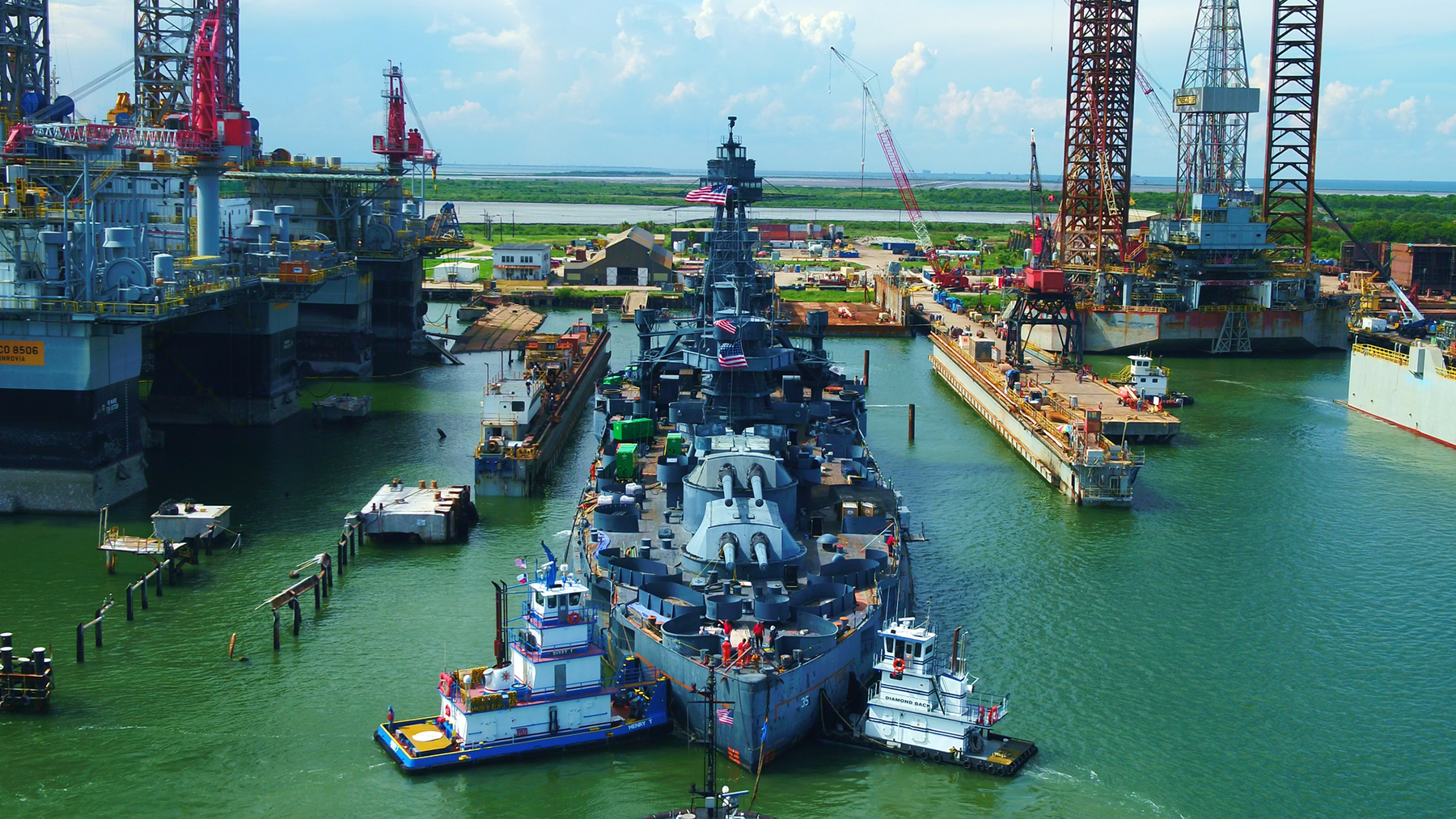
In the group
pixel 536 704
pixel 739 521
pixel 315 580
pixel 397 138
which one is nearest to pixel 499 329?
pixel 397 138

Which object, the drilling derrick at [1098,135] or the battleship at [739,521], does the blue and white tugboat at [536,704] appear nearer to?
the battleship at [739,521]

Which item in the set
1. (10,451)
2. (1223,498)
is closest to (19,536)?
(10,451)

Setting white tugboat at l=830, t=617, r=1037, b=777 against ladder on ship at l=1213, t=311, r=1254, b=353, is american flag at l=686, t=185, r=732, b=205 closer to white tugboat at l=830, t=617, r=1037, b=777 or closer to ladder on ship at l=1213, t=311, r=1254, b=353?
white tugboat at l=830, t=617, r=1037, b=777

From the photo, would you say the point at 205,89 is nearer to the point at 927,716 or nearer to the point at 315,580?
the point at 315,580

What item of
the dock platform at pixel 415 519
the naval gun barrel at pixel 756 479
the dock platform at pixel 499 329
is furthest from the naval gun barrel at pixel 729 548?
the dock platform at pixel 499 329

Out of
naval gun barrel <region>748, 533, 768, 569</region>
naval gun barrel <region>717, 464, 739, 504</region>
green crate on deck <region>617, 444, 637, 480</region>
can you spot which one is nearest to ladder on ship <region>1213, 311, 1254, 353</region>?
green crate on deck <region>617, 444, 637, 480</region>

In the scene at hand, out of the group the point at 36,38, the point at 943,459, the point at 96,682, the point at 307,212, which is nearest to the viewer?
the point at 96,682

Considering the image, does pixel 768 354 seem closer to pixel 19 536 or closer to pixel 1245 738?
pixel 1245 738
